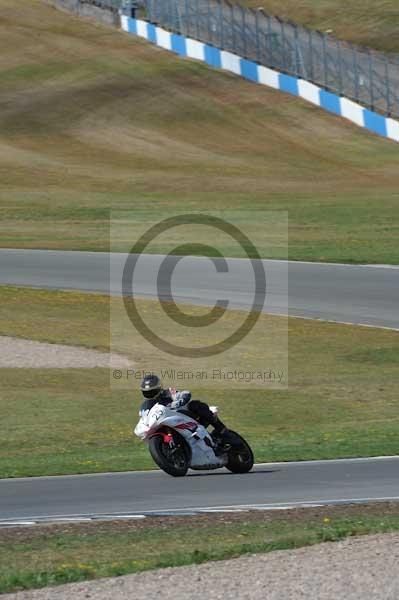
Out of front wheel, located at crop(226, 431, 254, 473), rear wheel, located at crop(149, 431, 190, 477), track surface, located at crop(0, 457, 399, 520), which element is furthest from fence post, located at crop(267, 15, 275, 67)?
rear wheel, located at crop(149, 431, 190, 477)

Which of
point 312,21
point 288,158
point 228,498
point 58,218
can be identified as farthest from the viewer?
point 312,21

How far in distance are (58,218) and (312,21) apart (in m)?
39.4

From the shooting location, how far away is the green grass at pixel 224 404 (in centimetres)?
1777

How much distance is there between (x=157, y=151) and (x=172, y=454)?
4266 cm

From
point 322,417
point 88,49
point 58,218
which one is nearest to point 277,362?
point 322,417

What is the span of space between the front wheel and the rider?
0.12 metres

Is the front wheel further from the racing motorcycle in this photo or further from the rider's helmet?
the rider's helmet

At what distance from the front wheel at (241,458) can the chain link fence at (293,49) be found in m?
45.6

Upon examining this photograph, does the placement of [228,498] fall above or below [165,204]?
above

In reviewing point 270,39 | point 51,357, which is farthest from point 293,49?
point 51,357

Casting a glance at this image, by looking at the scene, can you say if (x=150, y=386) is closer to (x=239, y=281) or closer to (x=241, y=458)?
(x=241, y=458)

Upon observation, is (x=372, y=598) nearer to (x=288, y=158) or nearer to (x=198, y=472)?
(x=198, y=472)

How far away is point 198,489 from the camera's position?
596 inches

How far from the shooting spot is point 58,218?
4538 centimetres
